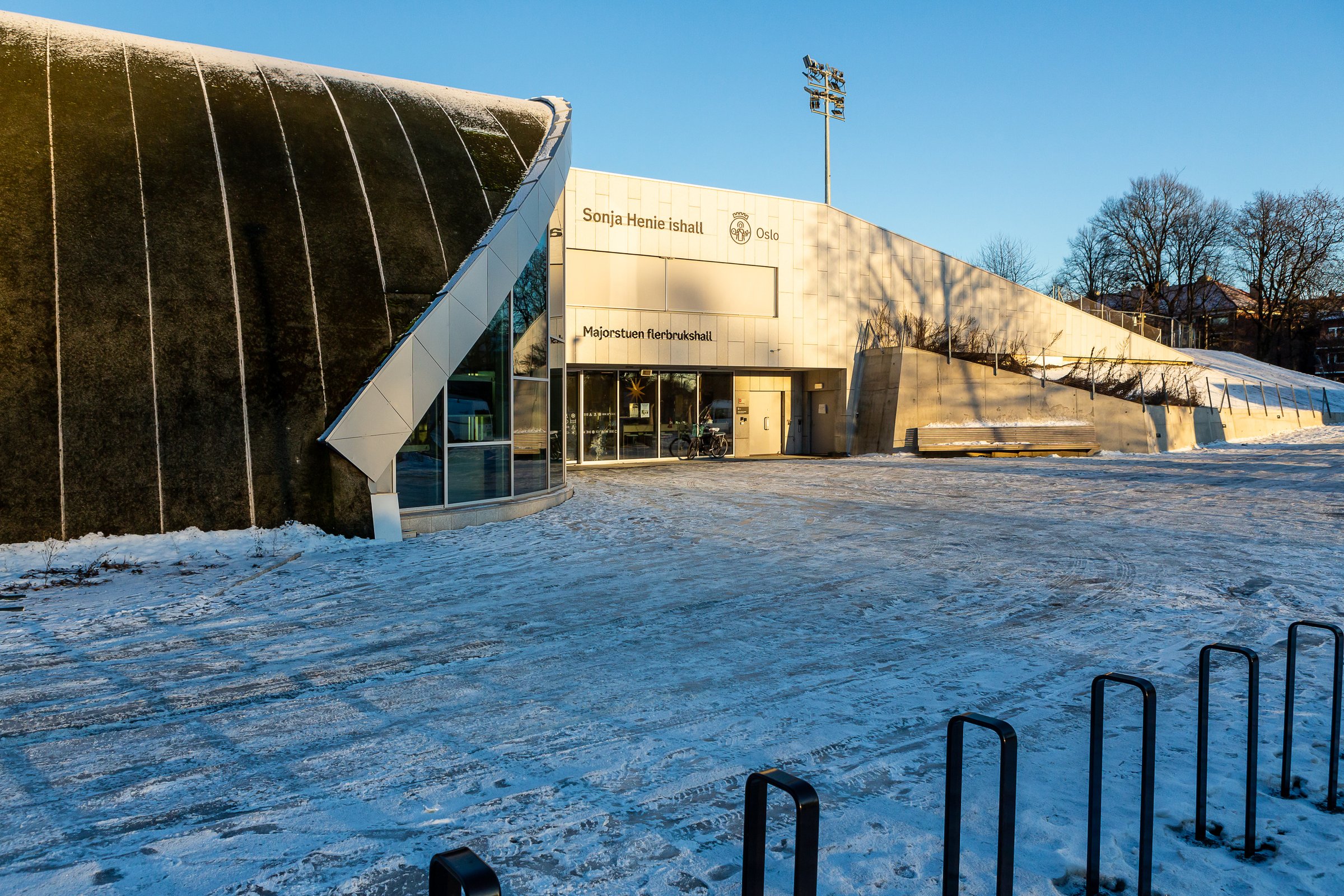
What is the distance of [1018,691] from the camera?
5398 millimetres

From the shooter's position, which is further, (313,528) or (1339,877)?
(313,528)

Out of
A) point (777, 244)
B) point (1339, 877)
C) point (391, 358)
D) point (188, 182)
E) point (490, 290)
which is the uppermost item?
point (777, 244)

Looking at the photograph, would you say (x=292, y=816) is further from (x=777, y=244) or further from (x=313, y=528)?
(x=777, y=244)

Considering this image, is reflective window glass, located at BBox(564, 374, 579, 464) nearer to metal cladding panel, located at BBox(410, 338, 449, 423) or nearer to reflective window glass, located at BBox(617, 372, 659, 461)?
reflective window glass, located at BBox(617, 372, 659, 461)

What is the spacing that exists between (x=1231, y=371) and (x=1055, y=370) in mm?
17160

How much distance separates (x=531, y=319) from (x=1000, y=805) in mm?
13266

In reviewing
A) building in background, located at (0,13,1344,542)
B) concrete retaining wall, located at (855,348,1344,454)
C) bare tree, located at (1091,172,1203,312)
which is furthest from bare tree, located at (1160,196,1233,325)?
building in background, located at (0,13,1344,542)

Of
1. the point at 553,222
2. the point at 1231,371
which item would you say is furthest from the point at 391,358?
the point at 1231,371

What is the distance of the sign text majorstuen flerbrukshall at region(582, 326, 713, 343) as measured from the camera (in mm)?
24906

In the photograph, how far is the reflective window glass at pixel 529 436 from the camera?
14.5m

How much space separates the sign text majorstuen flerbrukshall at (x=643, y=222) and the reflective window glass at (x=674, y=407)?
4745 millimetres

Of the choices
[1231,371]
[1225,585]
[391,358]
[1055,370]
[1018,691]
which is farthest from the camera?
[1231,371]

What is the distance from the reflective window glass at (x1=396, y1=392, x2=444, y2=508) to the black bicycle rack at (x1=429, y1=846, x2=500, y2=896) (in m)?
11.0

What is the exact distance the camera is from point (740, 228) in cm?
2705
